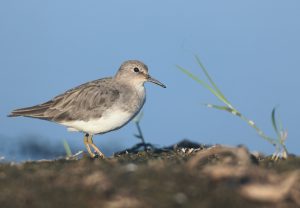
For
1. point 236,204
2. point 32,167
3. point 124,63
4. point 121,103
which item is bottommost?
point 32,167

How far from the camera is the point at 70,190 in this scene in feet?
13.5

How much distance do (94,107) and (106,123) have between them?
1.47 ft

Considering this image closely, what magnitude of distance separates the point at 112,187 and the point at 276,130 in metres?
3.10

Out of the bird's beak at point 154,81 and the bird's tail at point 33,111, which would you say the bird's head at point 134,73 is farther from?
the bird's tail at point 33,111

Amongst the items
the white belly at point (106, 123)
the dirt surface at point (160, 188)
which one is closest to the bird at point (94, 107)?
the white belly at point (106, 123)

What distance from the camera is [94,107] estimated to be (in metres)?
10.1

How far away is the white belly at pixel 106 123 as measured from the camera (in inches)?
386

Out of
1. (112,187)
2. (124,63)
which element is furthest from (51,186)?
(124,63)

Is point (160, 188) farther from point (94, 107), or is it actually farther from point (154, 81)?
point (154, 81)

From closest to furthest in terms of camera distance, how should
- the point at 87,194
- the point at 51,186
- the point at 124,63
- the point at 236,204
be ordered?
the point at 236,204 → the point at 87,194 → the point at 51,186 → the point at 124,63

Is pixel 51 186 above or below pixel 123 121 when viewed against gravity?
below

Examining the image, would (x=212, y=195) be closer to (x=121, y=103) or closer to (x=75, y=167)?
(x=75, y=167)

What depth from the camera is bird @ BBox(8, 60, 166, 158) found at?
9898mm

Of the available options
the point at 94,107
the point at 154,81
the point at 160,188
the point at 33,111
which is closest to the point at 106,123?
the point at 94,107
